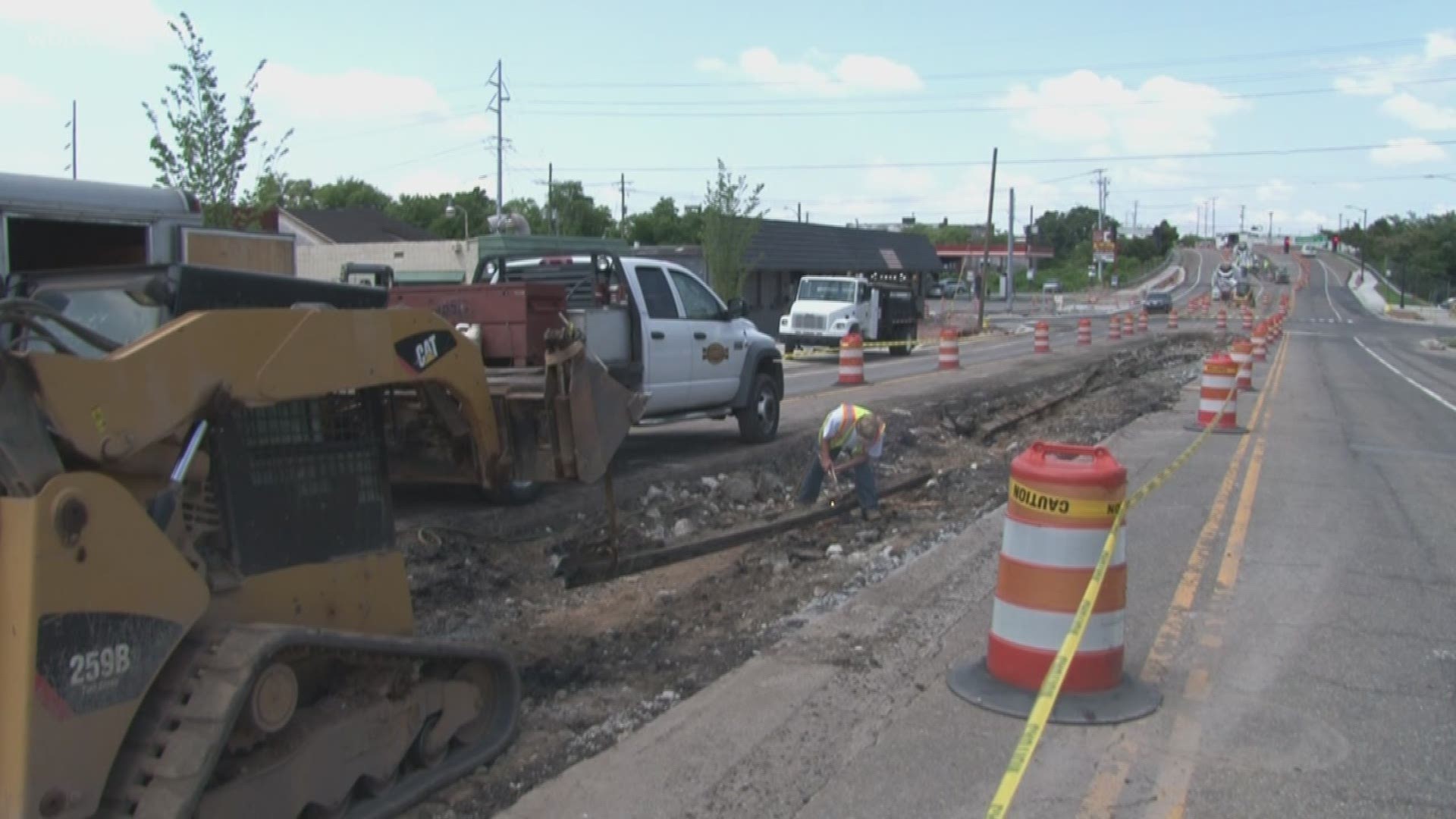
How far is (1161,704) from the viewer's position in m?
5.44

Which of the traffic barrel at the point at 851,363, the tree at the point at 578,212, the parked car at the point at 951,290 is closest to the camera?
the traffic barrel at the point at 851,363

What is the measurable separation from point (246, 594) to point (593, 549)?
2870 millimetres

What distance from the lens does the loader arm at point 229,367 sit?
3219 mm

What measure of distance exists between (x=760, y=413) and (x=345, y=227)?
148ft

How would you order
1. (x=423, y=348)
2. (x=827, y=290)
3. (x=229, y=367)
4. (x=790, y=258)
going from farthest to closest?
(x=790, y=258) → (x=827, y=290) → (x=423, y=348) → (x=229, y=367)

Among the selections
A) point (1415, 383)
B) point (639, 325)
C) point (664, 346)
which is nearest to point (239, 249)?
point (639, 325)

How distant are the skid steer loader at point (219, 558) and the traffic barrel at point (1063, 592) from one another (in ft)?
7.49

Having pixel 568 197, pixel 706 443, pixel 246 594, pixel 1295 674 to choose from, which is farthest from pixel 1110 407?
pixel 568 197

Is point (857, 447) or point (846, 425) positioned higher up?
point (846, 425)

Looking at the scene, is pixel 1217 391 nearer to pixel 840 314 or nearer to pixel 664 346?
pixel 664 346

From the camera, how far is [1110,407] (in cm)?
2083

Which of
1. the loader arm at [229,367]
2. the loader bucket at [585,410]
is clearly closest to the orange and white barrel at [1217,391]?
the loader bucket at [585,410]

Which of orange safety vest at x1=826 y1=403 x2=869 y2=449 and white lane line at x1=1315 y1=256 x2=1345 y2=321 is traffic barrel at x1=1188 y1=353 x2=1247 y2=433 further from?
white lane line at x1=1315 y1=256 x2=1345 y2=321

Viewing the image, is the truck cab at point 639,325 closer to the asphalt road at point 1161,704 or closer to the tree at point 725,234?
the asphalt road at point 1161,704
